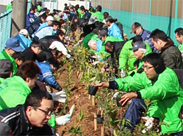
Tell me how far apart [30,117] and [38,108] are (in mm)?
103

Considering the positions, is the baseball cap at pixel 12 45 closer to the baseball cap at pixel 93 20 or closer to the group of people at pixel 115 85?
the group of people at pixel 115 85

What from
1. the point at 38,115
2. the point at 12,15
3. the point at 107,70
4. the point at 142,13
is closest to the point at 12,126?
the point at 38,115

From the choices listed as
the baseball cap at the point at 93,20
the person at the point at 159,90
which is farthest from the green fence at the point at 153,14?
the person at the point at 159,90

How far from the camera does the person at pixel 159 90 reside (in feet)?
16.6

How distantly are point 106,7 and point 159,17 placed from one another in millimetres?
14003

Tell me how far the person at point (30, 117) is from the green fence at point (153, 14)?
22.1 ft

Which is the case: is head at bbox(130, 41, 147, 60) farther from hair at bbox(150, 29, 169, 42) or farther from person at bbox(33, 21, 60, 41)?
person at bbox(33, 21, 60, 41)

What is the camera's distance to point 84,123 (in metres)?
7.06

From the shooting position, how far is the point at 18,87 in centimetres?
445

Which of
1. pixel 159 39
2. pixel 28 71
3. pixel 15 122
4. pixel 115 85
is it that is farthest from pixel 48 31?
pixel 15 122

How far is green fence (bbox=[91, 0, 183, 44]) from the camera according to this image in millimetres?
10253

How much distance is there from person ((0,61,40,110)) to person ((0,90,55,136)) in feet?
2.18

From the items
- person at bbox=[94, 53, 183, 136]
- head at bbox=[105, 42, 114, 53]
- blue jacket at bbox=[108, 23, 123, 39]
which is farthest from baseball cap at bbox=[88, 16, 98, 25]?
person at bbox=[94, 53, 183, 136]

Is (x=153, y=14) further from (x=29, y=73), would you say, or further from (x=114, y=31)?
(x=29, y=73)
